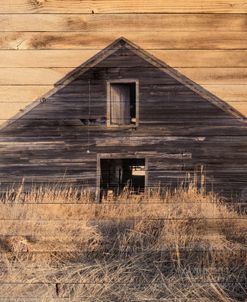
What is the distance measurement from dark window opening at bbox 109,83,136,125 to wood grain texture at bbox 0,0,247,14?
694 millimetres

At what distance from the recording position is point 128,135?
465 cm

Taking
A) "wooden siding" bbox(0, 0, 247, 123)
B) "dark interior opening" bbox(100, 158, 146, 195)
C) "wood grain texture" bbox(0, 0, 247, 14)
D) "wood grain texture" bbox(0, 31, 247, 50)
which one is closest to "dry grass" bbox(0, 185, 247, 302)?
"dark interior opening" bbox(100, 158, 146, 195)

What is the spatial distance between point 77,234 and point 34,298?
33.7 inches

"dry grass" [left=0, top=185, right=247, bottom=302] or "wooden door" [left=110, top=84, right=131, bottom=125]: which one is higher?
"wooden door" [left=110, top=84, right=131, bottom=125]

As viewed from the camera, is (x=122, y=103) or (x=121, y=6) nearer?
(x=121, y=6)

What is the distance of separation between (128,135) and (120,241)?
983mm

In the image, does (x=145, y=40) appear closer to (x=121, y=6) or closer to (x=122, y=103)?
(x=121, y=6)

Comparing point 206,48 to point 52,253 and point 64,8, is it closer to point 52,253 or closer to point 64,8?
point 64,8

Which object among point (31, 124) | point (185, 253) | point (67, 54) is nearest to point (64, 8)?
point (67, 54)

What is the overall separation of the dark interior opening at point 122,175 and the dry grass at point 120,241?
0.08 m

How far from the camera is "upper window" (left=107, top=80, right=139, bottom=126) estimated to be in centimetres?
463

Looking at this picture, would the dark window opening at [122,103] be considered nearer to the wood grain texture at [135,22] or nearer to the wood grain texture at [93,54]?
the wood grain texture at [93,54]

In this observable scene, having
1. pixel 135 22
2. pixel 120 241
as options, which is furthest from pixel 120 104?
pixel 120 241

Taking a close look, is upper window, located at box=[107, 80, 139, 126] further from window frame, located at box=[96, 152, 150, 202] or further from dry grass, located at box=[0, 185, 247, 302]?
dry grass, located at box=[0, 185, 247, 302]
